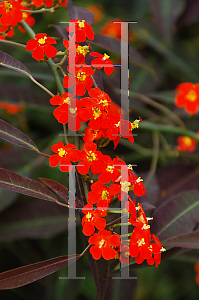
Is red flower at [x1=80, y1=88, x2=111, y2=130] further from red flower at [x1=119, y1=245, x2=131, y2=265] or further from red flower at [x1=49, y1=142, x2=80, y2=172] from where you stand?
red flower at [x1=119, y1=245, x2=131, y2=265]

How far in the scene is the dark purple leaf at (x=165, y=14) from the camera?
56.6 inches

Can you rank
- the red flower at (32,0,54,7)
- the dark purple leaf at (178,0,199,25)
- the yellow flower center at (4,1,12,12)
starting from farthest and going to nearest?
the dark purple leaf at (178,0,199,25), the red flower at (32,0,54,7), the yellow flower center at (4,1,12,12)

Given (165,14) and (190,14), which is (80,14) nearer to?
(165,14)

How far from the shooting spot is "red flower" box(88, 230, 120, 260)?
20.1 inches

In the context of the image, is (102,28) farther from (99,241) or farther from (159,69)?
(99,241)

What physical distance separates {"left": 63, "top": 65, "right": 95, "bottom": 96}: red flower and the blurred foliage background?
0.39 m

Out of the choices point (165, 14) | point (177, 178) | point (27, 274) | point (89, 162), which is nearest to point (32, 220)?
point (27, 274)

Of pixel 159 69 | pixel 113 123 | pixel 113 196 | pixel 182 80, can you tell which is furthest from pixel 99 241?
pixel 182 80

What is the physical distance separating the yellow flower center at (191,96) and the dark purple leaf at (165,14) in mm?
335

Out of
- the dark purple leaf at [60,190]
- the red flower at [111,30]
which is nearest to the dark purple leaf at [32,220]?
the dark purple leaf at [60,190]

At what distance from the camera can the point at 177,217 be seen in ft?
2.56

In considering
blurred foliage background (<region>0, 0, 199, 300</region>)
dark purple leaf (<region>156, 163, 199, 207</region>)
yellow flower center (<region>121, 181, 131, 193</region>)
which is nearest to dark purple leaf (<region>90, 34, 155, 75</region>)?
blurred foliage background (<region>0, 0, 199, 300</region>)

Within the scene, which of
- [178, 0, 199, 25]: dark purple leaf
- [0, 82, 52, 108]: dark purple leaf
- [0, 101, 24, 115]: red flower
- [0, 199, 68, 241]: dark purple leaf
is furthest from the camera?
[178, 0, 199, 25]: dark purple leaf

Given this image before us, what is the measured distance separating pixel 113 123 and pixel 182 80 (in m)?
1.33
